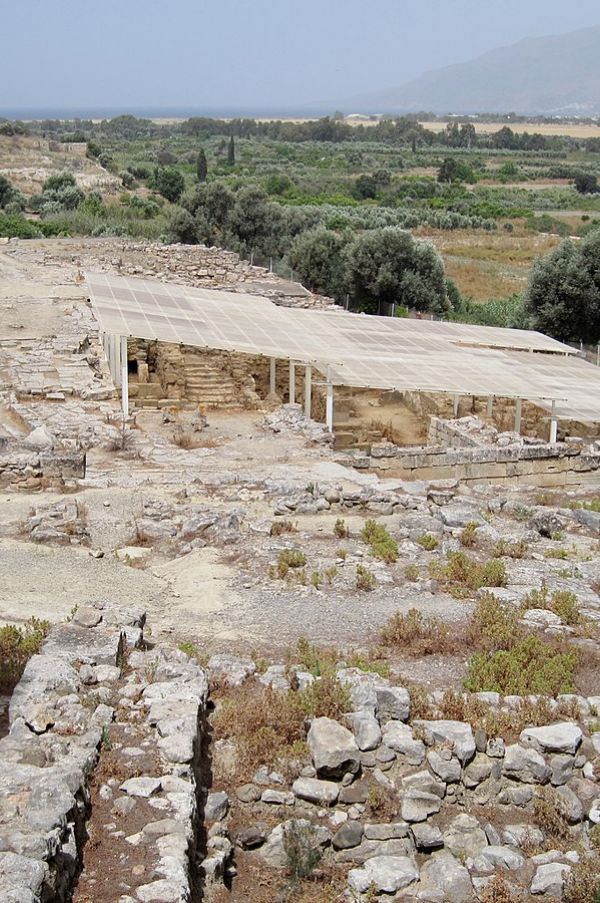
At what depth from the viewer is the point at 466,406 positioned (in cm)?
1794

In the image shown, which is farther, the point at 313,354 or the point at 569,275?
the point at 569,275

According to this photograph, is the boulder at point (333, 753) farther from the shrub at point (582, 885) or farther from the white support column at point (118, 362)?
the white support column at point (118, 362)

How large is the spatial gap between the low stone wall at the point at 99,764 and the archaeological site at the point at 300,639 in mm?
17

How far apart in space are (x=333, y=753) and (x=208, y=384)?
1246cm

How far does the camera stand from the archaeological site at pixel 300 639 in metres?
5.65

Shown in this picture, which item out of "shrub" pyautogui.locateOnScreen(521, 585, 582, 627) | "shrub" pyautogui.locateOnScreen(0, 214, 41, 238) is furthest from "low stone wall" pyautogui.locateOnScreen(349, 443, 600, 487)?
"shrub" pyautogui.locateOnScreen(0, 214, 41, 238)

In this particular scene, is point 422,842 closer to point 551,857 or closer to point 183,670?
point 551,857

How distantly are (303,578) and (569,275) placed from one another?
57.4 feet

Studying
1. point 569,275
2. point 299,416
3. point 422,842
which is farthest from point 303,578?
point 569,275

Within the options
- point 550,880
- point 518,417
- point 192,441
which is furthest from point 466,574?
point 518,417

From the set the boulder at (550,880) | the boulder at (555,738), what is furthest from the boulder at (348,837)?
the boulder at (555,738)

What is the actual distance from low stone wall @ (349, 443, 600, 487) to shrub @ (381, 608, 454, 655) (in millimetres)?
6069

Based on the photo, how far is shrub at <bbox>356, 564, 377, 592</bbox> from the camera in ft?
30.5

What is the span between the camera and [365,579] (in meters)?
9.31
